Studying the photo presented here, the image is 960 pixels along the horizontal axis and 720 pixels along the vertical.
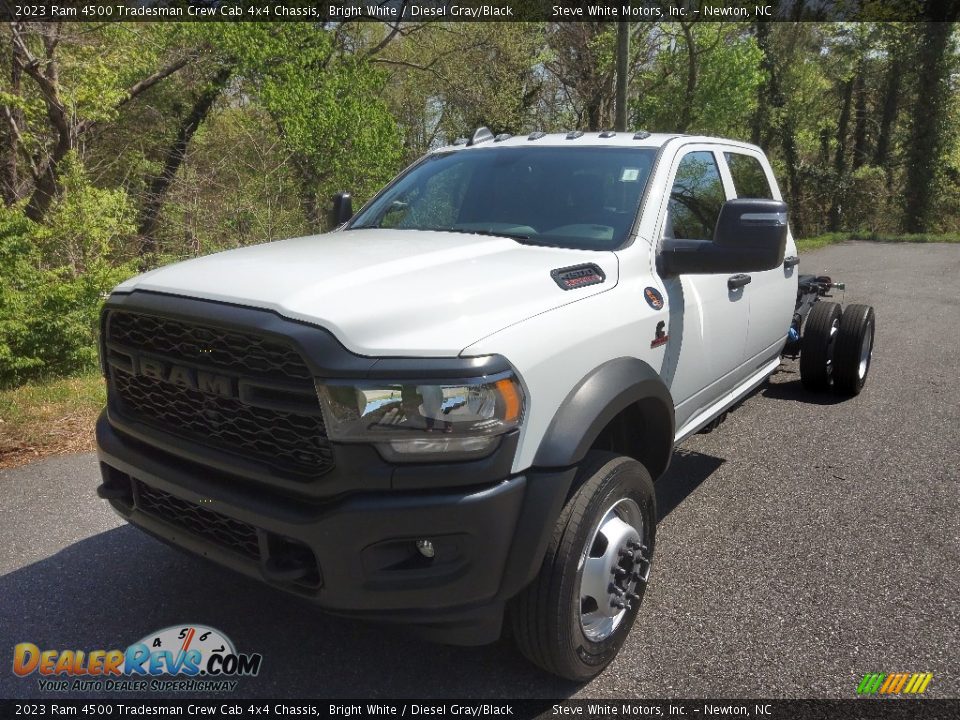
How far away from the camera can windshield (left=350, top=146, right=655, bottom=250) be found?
3.19 metres

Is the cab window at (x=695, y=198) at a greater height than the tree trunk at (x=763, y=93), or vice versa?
the tree trunk at (x=763, y=93)

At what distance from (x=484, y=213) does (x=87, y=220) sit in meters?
5.32

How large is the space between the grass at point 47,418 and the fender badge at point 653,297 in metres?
3.98

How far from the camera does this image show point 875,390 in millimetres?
6285

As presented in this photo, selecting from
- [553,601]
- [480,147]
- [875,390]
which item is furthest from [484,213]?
[875,390]

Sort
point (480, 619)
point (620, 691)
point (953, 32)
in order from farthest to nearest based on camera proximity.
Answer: point (953, 32)
point (620, 691)
point (480, 619)

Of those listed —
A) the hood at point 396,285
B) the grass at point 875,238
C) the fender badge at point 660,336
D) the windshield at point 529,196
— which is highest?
the windshield at point 529,196

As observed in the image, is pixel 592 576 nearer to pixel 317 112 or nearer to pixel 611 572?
pixel 611 572

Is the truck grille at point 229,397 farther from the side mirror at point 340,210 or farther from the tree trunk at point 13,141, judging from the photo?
the tree trunk at point 13,141

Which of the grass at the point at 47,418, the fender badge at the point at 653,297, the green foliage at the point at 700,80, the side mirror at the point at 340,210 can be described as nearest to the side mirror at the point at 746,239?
the fender badge at the point at 653,297

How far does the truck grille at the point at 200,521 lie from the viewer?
226 cm

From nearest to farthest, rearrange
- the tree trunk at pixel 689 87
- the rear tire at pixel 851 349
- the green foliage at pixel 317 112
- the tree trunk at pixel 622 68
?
the rear tire at pixel 851 349, the green foliage at pixel 317 112, the tree trunk at pixel 622 68, the tree trunk at pixel 689 87

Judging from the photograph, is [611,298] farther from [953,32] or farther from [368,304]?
[953,32]

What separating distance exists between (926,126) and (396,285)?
3259 centimetres
